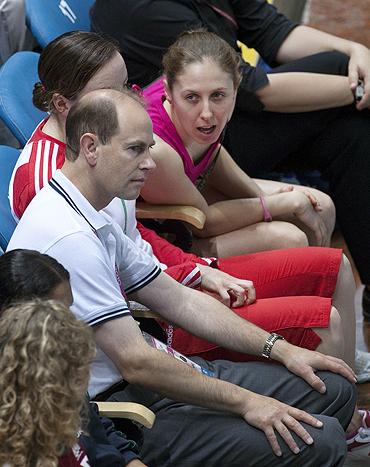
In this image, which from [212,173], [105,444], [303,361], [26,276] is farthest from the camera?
[212,173]

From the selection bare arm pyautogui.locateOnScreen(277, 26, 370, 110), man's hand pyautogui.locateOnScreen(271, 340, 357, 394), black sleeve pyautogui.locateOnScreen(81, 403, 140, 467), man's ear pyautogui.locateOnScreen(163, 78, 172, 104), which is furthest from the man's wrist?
bare arm pyautogui.locateOnScreen(277, 26, 370, 110)

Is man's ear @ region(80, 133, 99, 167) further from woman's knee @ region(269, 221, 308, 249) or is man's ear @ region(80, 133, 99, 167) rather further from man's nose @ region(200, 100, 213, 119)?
woman's knee @ region(269, 221, 308, 249)

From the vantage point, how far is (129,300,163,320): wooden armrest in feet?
8.08

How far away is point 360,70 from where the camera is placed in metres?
3.53

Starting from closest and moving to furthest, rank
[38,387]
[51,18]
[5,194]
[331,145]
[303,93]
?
1. [38,387]
2. [5,194]
3. [51,18]
4. [303,93]
5. [331,145]

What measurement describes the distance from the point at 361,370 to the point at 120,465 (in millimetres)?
1335

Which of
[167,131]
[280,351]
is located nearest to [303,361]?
[280,351]

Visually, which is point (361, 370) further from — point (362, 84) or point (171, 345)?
point (362, 84)

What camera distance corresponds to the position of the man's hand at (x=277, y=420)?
84.2 inches

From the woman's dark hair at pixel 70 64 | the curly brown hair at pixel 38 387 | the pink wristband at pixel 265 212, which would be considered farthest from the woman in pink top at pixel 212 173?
the curly brown hair at pixel 38 387

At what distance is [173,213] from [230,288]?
14.7 inches

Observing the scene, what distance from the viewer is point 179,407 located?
2.24 meters

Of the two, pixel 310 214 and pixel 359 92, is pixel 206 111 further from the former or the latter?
pixel 359 92

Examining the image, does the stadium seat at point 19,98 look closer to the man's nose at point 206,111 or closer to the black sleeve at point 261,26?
the man's nose at point 206,111
